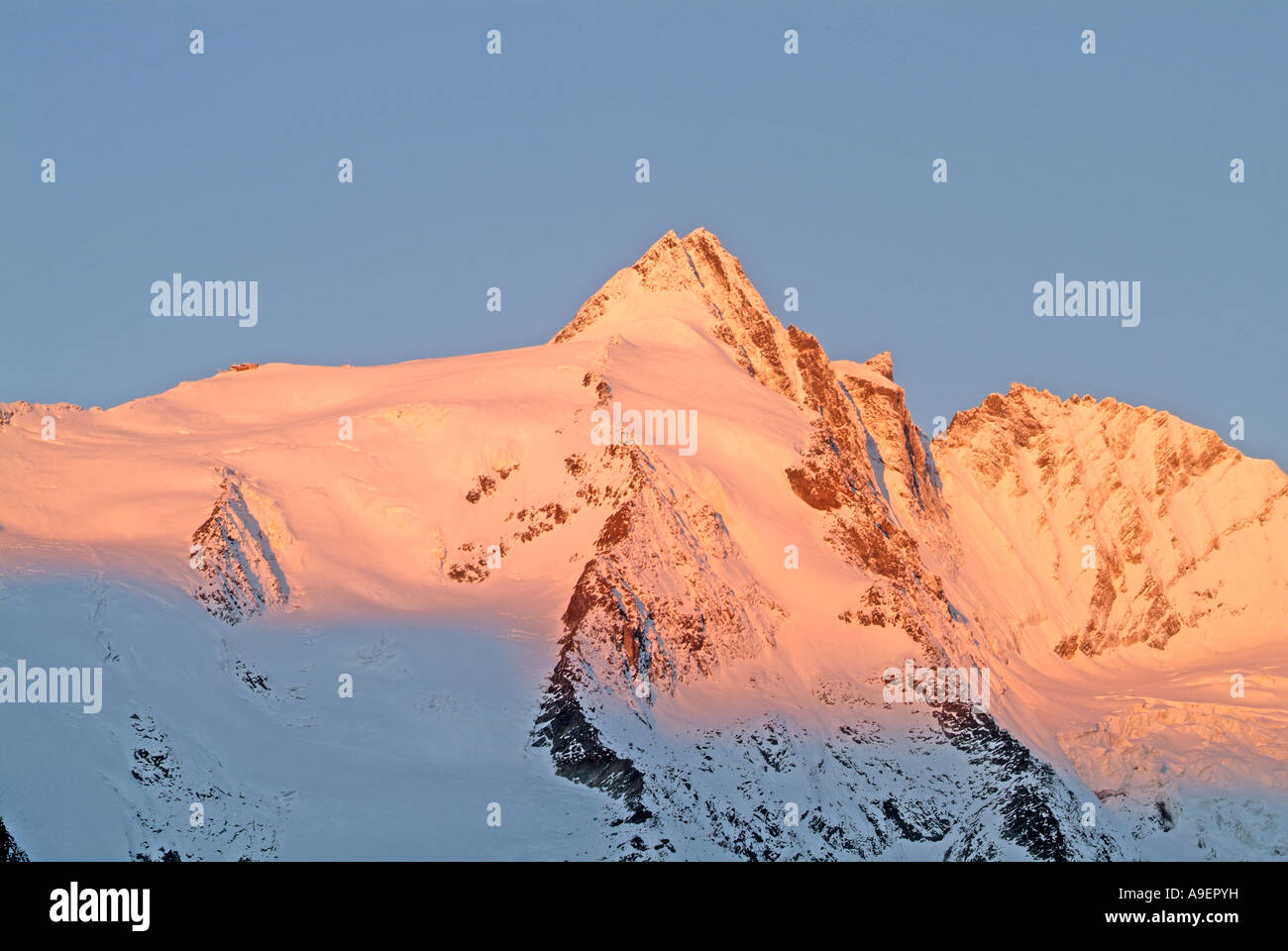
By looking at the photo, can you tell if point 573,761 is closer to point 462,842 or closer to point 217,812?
point 462,842

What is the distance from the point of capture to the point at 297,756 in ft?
635
